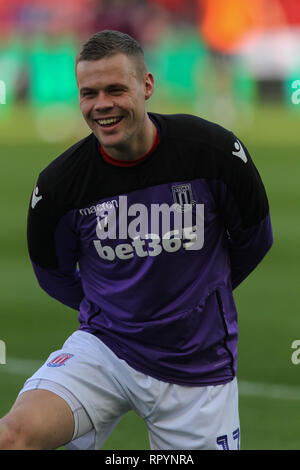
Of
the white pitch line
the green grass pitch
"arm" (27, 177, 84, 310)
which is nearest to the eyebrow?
"arm" (27, 177, 84, 310)

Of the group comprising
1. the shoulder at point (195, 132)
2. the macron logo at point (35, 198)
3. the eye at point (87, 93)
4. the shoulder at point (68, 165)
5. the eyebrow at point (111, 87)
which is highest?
the eyebrow at point (111, 87)

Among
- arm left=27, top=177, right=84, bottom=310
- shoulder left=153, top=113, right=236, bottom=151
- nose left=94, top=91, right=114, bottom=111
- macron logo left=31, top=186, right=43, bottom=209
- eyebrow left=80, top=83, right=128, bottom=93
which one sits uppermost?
eyebrow left=80, top=83, right=128, bottom=93

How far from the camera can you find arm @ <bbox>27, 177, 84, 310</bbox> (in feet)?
16.2

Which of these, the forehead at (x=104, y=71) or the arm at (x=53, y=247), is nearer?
the forehead at (x=104, y=71)

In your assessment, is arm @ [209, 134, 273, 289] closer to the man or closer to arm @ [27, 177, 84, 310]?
the man

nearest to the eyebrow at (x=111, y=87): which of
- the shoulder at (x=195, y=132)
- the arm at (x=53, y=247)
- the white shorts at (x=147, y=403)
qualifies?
the shoulder at (x=195, y=132)

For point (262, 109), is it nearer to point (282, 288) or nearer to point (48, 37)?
point (48, 37)

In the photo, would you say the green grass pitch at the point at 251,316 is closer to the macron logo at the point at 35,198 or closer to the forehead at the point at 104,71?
the macron logo at the point at 35,198

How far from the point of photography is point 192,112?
27062 millimetres

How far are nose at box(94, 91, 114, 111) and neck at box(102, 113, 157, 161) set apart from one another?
7.8 inches

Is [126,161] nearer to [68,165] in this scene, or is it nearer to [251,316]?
[68,165]

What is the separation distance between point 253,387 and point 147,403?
2.47 meters

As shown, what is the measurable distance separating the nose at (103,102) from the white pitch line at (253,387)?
2971mm

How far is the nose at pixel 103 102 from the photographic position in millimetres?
4680
